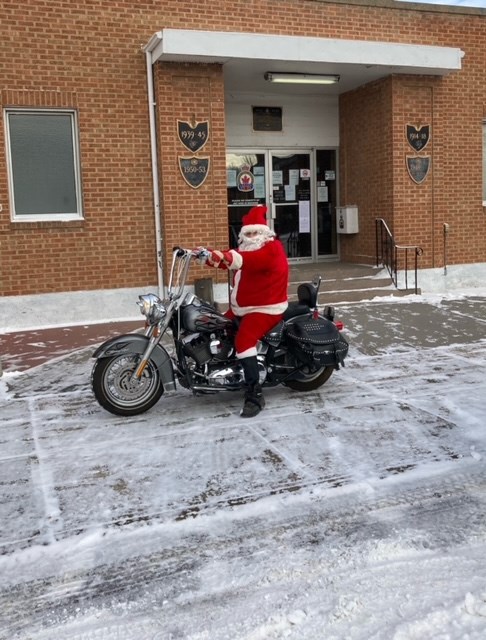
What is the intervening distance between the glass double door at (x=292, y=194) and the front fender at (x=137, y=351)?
703 centimetres

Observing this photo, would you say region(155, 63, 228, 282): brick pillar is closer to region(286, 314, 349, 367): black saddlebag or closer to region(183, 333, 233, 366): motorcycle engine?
region(286, 314, 349, 367): black saddlebag

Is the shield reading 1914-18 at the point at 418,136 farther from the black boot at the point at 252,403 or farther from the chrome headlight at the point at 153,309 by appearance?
the chrome headlight at the point at 153,309

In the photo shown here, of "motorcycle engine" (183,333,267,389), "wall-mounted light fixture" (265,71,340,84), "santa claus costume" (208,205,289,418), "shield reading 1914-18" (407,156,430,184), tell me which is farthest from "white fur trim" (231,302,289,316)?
"shield reading 1914-18" (407,156,430,184)

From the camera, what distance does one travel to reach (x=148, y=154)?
10.3 metres

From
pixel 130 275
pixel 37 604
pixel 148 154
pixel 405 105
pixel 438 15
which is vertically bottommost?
pixel 37 604

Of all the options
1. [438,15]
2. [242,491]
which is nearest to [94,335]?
[242,491]

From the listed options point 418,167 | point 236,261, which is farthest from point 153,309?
point 418,167

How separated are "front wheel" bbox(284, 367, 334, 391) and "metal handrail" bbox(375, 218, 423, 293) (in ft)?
18.9

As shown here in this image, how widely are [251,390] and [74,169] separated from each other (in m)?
5.94

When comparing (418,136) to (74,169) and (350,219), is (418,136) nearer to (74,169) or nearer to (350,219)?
(350,219)

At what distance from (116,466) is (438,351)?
457 cm

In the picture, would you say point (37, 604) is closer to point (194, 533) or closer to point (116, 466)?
point (194, 533)

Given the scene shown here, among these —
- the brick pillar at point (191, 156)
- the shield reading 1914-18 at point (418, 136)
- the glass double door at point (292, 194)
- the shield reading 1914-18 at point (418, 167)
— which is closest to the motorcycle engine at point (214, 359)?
the brick pillar at point (191, 156)

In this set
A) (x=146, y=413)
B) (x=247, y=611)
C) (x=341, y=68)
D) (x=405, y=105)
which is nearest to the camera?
(x=247, y=611)
